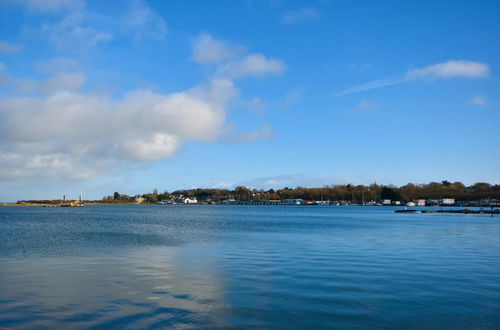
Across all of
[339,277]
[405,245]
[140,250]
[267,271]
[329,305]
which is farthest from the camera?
[405,245]

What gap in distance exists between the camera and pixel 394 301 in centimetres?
1702

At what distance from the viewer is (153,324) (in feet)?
44.9

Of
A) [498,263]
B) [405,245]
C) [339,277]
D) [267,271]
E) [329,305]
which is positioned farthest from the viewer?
[405,245]

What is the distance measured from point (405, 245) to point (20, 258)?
32127 millimetres

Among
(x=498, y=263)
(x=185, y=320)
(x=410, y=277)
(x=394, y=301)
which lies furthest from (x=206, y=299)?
(x=498, y=263)

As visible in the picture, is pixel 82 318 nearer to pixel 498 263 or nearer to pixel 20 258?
pixel 20 258

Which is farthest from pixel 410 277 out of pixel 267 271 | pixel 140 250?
pixel 140 250

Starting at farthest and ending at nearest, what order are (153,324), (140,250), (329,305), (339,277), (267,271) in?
(140,250)
(267,271)
(339,277)
(329,305)
(153,324)

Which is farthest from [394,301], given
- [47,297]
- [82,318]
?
[47,297]

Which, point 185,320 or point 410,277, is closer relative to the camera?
point 185,320

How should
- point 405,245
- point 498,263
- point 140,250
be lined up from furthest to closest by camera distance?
point 405,245, point 140,250, point 498,263

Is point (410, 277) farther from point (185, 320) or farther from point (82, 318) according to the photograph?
point (82, 318)

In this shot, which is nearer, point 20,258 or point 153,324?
point 153,324

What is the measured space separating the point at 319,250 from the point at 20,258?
72.6 feet
